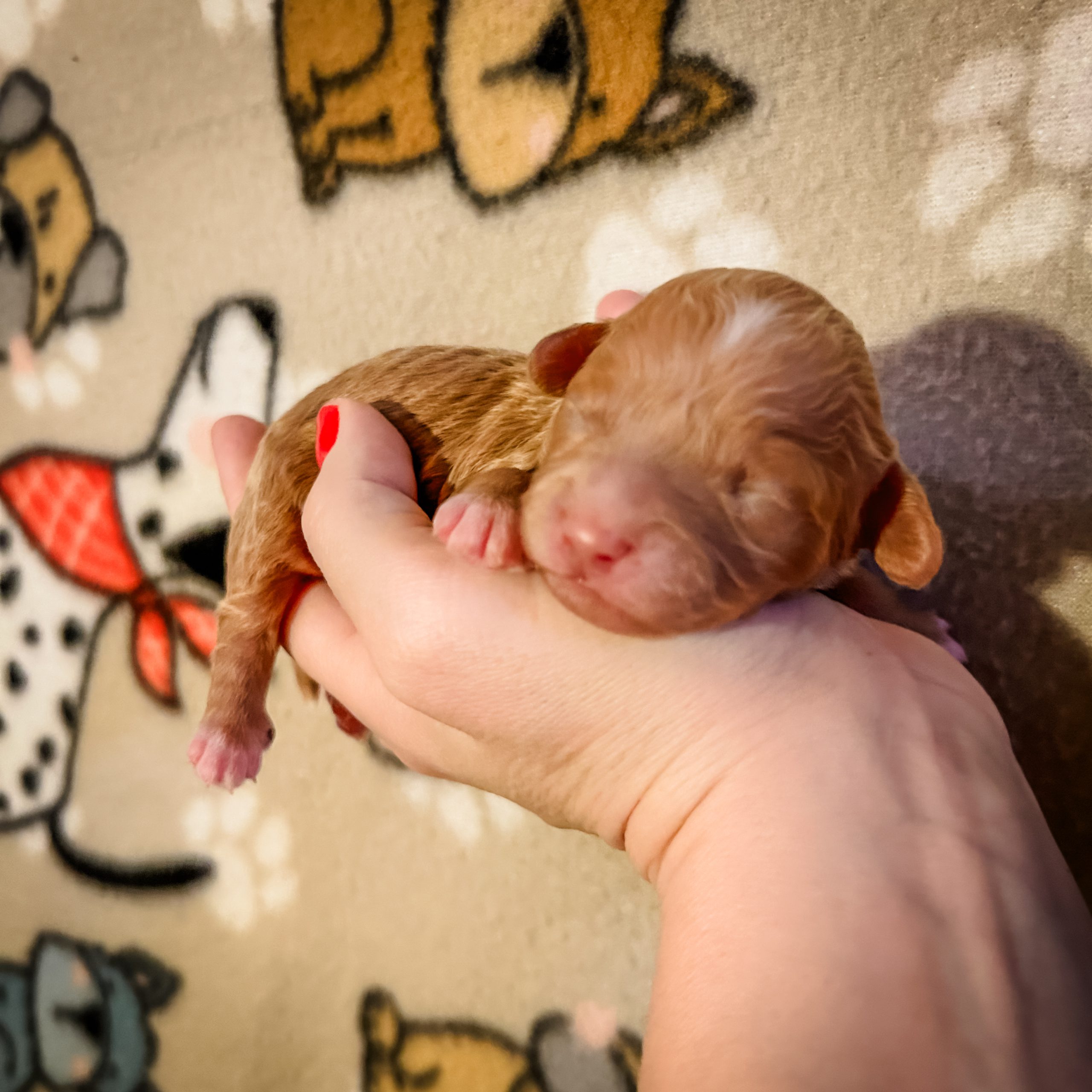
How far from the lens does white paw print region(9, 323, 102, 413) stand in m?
2.00

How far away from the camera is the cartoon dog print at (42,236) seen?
1980 millimetres

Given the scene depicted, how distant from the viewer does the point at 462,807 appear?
1637 millimetres

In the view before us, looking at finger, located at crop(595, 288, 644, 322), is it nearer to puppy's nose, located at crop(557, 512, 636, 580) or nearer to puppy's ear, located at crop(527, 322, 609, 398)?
puppy's ear, located at crop(527, 322, 609, 398)

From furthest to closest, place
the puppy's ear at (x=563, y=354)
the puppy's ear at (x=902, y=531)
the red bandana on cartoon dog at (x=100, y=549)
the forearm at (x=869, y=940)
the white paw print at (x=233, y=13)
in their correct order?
the red bandana on cartoon dog at (x=100, y=549) < the white paw print at (x=233, y=13) < the puppy's ear at (x=563, y=354) < the puppy's ear at (x=902, y=531) < the forearm at (x=869, y=940)

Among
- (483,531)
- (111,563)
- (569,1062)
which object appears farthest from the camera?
(111,563)

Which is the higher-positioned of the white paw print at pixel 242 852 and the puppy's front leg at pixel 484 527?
the puppy's front leg at pixel 484 527

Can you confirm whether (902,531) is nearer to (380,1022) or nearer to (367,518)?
(367,518)

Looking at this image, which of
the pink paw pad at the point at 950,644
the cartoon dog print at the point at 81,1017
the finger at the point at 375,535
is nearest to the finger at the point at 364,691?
the finger at the point at 375,535

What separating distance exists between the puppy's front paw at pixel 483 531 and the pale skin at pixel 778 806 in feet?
0.08

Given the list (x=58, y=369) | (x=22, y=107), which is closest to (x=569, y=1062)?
(x=58, y=369)

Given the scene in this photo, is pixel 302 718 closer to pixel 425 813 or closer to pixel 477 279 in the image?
pixel 425 813

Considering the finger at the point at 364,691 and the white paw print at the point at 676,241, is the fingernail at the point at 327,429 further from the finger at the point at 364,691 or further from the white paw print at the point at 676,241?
the white paw print at the point at 676,241

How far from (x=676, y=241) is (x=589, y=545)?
0.92 metres

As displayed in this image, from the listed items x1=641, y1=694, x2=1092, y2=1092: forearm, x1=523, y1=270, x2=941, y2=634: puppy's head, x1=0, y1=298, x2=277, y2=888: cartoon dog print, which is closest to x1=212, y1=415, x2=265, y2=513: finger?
x1=0, y1=298, x2=277, y2=888: cartoon dog print
